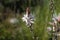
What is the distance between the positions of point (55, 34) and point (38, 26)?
0.12 metres

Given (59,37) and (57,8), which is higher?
(57,8)

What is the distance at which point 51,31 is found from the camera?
2.95 feet

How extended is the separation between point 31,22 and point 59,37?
5.5 inches

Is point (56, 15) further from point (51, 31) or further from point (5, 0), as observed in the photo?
point (5, 0)

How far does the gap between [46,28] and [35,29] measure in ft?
0.16

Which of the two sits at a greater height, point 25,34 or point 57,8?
point 57,8

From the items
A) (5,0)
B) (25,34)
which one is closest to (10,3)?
(5,0)

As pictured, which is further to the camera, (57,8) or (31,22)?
(57,8)

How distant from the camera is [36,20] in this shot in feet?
3.15

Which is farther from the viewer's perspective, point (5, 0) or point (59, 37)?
point (5, 0)

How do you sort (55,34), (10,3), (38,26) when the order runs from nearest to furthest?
(55,34), (38,26), (10,3)

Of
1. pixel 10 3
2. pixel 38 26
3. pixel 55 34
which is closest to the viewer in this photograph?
pixel 55 34

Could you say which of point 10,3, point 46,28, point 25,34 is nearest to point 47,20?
point 46,28

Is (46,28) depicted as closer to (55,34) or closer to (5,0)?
(55,34)
